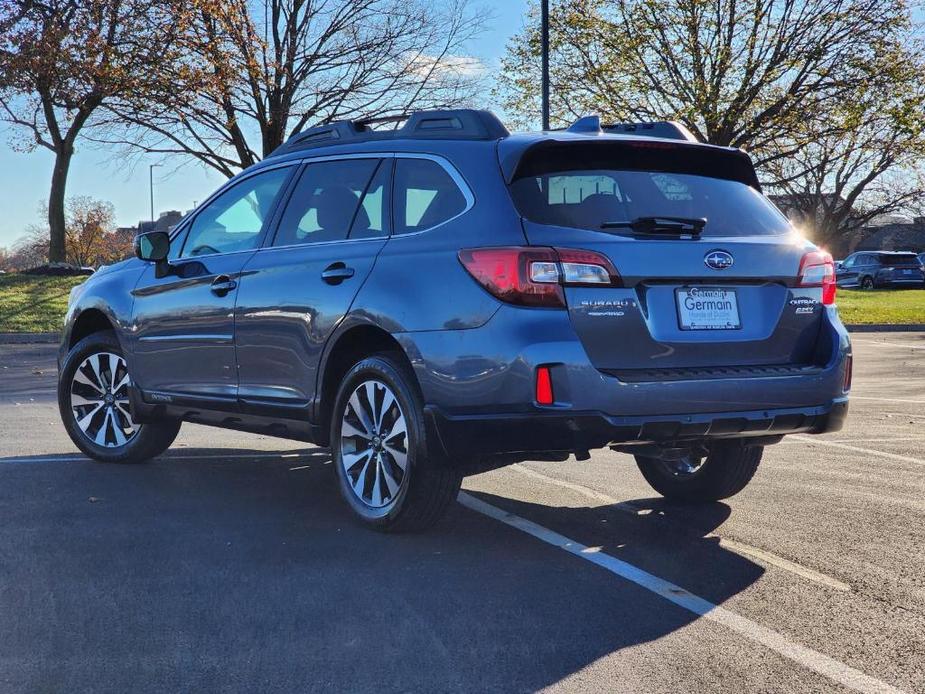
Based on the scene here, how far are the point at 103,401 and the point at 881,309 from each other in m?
26.5

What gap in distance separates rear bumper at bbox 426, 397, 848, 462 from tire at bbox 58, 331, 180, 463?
3067 millimetres

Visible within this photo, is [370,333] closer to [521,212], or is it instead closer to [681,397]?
[521,212]

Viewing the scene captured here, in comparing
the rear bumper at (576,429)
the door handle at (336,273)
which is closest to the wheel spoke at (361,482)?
the rear bumper at (576,429)

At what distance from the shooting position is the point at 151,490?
21.3 feet

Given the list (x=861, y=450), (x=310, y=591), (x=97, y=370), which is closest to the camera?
(x=310, y=591)

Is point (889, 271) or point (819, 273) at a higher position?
point (819, 273)

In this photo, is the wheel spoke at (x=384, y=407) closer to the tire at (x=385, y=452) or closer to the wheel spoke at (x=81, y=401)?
the tire at (x=385, y=452)

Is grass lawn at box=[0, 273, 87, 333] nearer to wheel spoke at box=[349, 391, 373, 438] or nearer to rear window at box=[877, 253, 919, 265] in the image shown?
wheel spoke at box=[349, 391, 373, 438]

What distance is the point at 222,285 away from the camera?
6.39 metres

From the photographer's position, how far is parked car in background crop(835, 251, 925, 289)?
4956cm

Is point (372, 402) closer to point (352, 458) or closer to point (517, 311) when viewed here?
point (352, 458)

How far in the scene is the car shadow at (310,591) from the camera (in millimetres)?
3562

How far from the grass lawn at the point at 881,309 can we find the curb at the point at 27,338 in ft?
48.2

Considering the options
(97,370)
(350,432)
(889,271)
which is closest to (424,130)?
(350,432)
